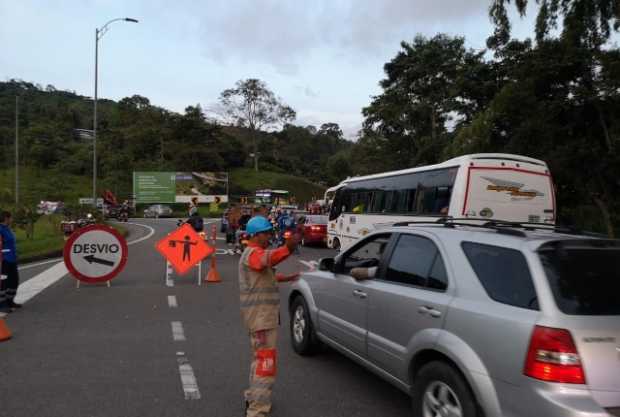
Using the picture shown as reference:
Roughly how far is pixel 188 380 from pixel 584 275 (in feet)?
12.1

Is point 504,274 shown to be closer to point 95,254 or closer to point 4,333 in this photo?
point 4,333

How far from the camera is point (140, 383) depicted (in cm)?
510

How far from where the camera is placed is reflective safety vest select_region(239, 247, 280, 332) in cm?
417

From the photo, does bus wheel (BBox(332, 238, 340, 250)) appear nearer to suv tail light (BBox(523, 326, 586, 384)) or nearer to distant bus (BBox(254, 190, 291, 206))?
suv tail light (BBox(523, 326, 586, 384))

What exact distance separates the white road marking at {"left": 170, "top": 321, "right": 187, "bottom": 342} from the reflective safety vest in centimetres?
282

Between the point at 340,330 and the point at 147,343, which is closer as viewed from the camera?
the point at 340,330

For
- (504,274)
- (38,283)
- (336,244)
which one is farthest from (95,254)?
(336,244)

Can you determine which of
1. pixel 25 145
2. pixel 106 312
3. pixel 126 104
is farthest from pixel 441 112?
pixel 126 104

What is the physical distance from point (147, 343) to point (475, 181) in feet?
28.2

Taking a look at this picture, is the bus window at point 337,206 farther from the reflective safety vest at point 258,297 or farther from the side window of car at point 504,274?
the side window of car at point 504,274

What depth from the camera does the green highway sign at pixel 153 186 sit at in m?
53.3

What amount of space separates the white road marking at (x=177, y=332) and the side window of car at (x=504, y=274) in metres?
4.27

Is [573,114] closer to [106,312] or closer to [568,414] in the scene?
[106,312]

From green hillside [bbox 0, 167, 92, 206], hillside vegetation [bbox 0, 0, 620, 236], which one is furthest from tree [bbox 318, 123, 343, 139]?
green hillside [bbox 0, 167, 92, 206]
